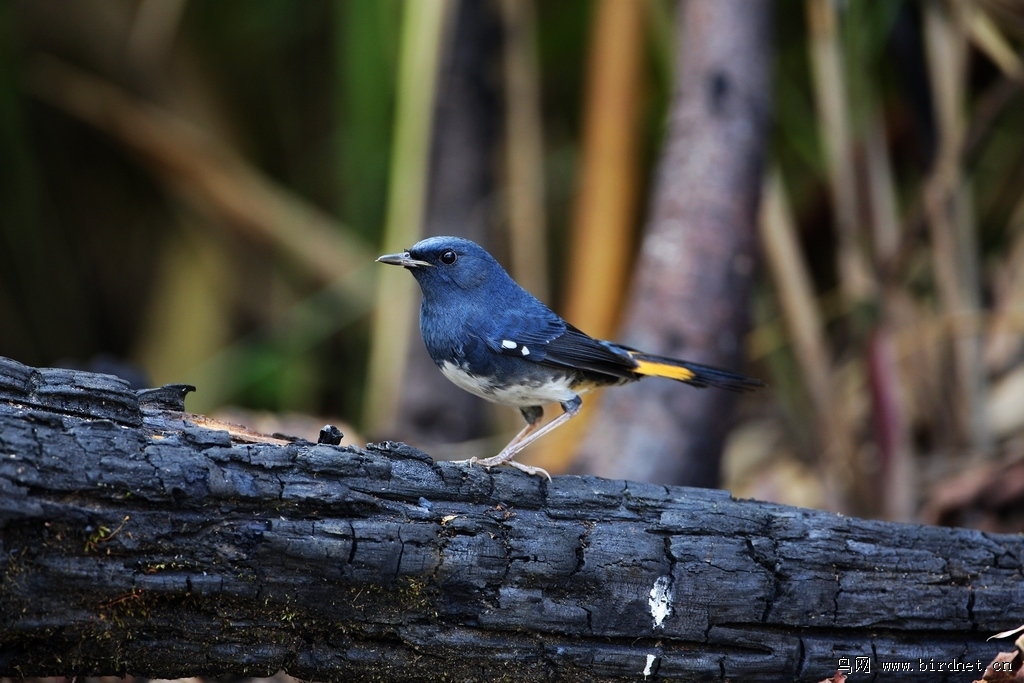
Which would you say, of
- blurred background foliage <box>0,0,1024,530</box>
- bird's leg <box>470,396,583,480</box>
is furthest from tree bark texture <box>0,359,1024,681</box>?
blurred background foliage <box>0,0,1024,530</box>

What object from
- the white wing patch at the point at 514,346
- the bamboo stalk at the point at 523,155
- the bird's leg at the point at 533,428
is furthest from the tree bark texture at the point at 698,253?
the bamboo stalk at the point at 523,155

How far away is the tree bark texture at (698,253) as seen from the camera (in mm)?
4160

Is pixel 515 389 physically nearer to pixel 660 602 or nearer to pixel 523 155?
pixel 660 602

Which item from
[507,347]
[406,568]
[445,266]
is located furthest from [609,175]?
[406,568]

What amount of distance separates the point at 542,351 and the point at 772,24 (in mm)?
2593

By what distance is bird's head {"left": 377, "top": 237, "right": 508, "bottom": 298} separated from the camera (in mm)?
3607

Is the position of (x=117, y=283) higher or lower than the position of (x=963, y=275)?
higher

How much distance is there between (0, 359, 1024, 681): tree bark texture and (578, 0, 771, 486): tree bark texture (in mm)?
1357

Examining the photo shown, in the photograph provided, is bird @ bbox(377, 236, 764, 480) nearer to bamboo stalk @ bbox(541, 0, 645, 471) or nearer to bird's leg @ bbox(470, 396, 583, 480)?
bird's leg @ bbox(470, 396, 583, 480)

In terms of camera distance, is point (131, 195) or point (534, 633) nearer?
point (534, 633)

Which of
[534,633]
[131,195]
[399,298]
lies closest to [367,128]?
[399,298]

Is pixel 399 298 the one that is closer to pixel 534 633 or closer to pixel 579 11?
pixel 579 11

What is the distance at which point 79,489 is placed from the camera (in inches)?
79.7

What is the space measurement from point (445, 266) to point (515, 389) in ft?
1.84
